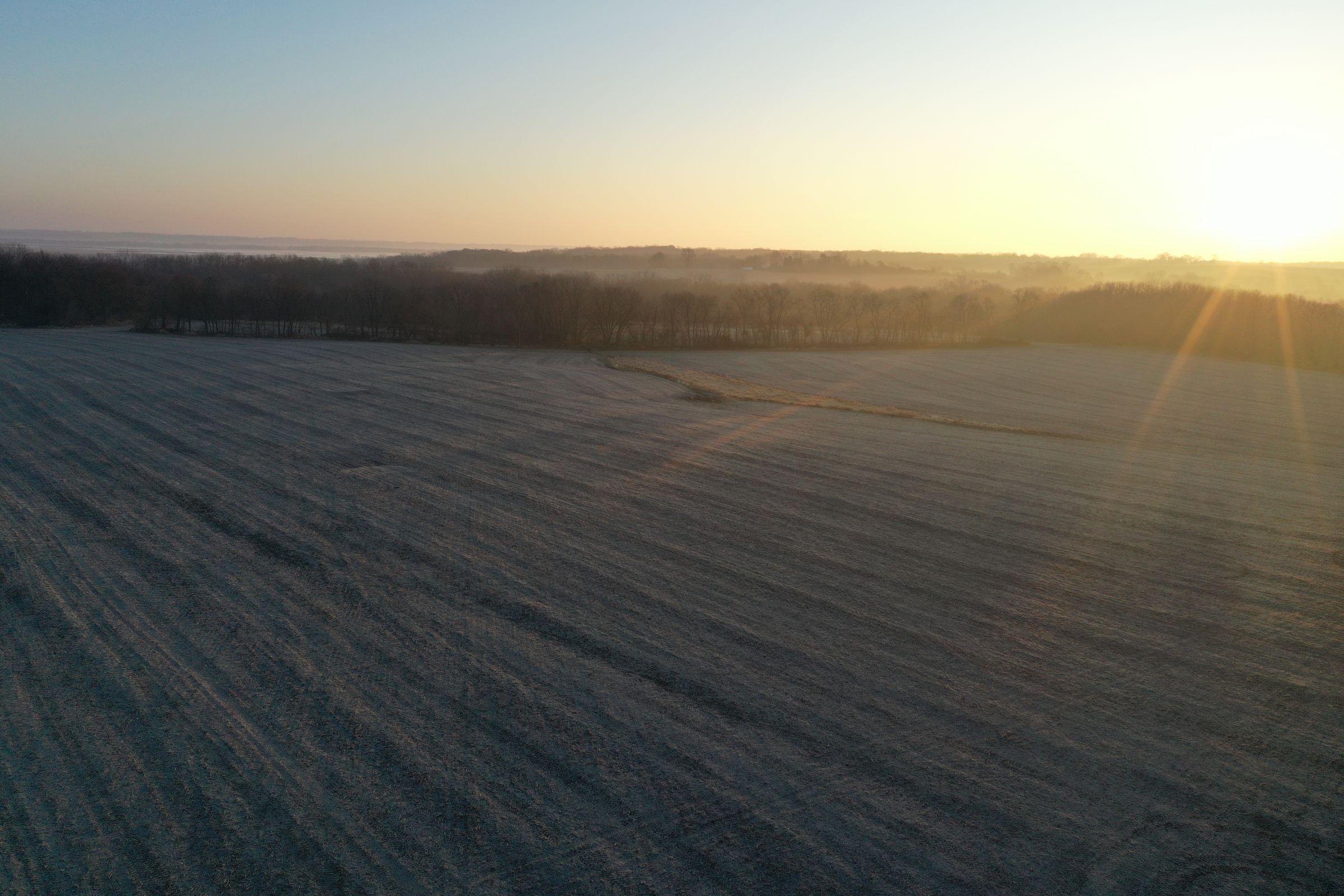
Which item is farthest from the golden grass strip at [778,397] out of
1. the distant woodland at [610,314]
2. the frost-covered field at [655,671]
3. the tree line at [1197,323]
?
the tree line at [1197,323]

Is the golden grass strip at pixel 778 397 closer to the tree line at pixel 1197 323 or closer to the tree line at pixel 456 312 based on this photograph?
the tree line at pixel 456 312

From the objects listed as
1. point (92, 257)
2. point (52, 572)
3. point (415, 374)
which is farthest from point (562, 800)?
point (92, 257)

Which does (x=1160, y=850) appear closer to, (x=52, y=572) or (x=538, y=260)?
(x=52, y=572)

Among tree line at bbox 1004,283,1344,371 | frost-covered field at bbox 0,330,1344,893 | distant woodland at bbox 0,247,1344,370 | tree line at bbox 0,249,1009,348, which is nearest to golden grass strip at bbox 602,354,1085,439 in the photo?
frost-covered field at bbox 0,330,1344,893

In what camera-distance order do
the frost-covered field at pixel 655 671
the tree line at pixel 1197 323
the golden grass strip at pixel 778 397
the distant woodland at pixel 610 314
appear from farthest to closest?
the distant woodland at pixel 610 314 < the tree line at pixel 1197 323 < the golden grass strip at pixel 778 397 < the frost-covered field at pixel 655 671

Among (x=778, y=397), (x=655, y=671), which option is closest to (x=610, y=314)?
(x=778, y=397)
